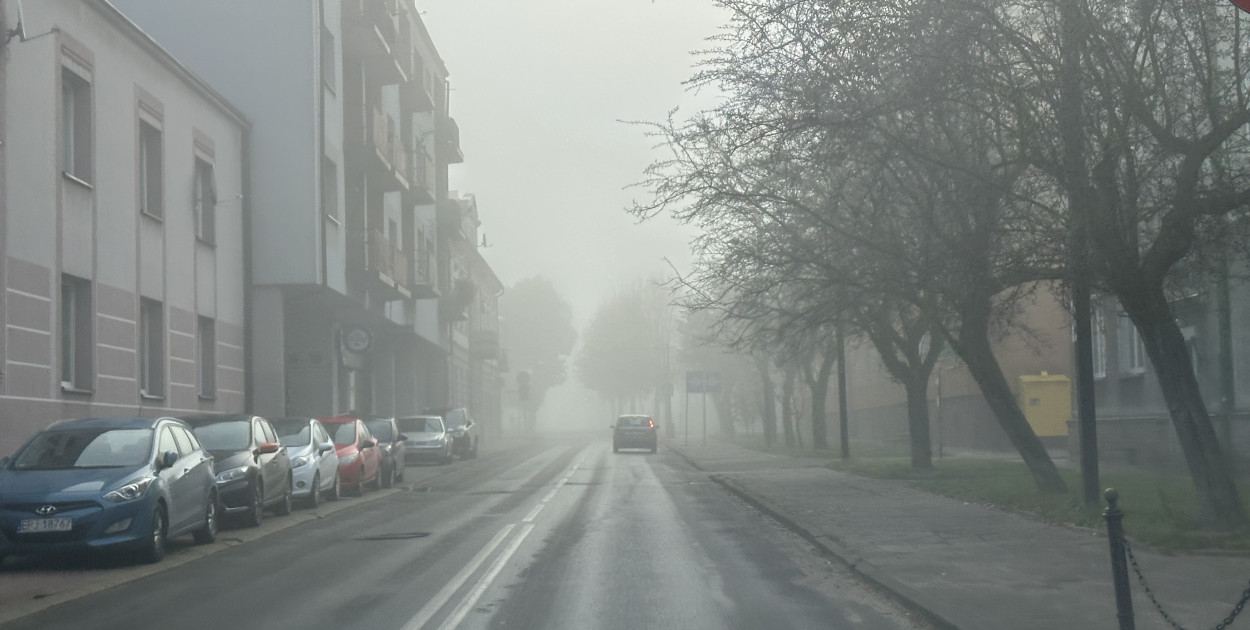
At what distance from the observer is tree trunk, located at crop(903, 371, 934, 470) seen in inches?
981

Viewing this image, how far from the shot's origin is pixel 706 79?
1480cm

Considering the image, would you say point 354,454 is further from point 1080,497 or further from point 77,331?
point 1080,497

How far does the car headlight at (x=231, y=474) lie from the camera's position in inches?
651

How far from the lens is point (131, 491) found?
502 inches

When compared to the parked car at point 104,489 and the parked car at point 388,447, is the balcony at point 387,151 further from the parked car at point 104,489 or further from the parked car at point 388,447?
the parked car at point 104,489

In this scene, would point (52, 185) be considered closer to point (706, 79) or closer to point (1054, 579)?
point (706, 79)

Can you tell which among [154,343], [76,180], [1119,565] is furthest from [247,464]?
[1119,565]

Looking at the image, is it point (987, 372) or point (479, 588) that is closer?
point (479, 588)

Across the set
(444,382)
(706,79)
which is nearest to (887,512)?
(706,79)

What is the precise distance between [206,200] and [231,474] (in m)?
10.6

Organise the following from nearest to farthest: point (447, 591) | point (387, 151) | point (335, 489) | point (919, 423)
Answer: point (447, 591)
point (335, 489)
point (919, 423)
point (387, 151)

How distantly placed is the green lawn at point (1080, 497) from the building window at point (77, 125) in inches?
565

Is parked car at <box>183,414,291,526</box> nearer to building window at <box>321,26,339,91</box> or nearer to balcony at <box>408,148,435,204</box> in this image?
building window at <box>321,26,339,91</box>

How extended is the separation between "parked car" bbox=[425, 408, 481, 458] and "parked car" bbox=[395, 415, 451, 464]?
3293 millimetres
